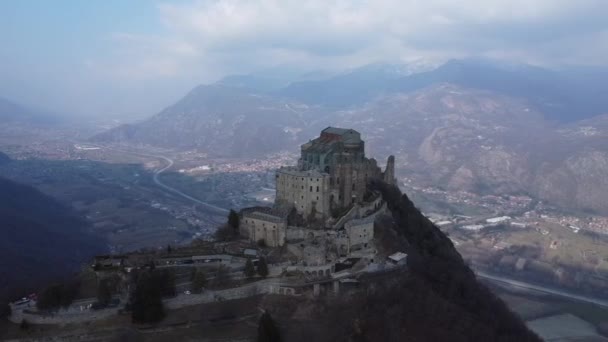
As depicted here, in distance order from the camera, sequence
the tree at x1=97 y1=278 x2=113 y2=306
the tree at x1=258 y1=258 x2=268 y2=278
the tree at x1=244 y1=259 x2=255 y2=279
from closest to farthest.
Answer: the tree at x1=97 y1=278 x2=113 y2=306, the tree at x1=258 y1=258 x2=268 y2=278, the tree at x1=244 y1=259 x2=255 y2=279

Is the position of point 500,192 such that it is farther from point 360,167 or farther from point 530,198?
point 360,167

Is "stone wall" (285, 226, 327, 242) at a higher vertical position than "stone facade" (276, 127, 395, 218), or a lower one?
lower

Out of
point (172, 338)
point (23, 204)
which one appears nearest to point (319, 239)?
point (172, 338)

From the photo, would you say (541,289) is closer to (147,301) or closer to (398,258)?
(398,258)

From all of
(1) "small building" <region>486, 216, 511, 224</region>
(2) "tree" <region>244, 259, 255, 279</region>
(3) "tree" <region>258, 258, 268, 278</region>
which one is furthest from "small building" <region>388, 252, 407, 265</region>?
(1) "small building" <region>486, 216, 511, 224</region>

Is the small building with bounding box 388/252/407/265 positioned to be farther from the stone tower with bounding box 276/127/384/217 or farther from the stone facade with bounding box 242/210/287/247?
the stone facade with bounding box 242/210/287/247

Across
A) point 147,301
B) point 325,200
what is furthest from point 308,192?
point 147,301

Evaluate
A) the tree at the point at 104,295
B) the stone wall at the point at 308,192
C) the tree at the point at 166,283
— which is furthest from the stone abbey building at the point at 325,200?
the tree at the point at 104,295
